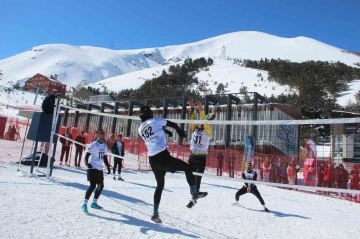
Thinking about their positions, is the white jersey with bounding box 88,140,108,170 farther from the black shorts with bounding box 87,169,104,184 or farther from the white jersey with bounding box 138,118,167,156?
the white jersey with bounding box 138,118,167,156

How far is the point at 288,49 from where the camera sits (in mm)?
134750

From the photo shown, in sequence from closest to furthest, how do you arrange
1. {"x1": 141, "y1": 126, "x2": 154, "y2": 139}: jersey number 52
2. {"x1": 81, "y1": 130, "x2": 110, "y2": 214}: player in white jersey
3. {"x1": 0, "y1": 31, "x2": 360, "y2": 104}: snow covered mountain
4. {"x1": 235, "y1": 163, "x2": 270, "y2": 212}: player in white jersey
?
{"x1": 141, "y1": 126, "x2": 154, "y2": 139}: jersey number 52, {"x1": 81, "y1": 130, "x2": 110, "y2": 214}: player in white jersey, {"x1": 235, "y1": 163, "x2": 270, "y2": 212}: player in white jersey, {"x1": 0, "y1": 31, "x2": 360, "y2": 104}: snow covered mountain

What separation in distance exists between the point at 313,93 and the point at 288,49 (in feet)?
291

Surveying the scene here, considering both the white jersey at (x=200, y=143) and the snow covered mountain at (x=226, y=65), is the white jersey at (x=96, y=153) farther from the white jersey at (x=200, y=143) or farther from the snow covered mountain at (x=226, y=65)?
the snow covered mountain at (x=226, y=65)

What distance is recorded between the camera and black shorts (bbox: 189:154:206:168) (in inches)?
269

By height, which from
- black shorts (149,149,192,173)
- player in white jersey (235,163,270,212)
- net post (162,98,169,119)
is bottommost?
player in white jersey (235,163,270,212)

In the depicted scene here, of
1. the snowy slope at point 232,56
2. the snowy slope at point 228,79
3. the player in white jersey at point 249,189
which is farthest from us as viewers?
the snowy slope at point 232,56

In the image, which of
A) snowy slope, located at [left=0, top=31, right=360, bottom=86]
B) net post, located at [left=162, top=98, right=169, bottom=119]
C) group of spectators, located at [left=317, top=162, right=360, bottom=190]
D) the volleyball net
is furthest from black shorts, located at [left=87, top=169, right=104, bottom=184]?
snowy slope, located at [left=0, top=31, right=360, bottom=86]

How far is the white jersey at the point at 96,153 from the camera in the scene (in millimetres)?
6645

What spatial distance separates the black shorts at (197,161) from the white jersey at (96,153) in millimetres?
1925

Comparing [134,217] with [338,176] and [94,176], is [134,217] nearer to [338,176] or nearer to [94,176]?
[94,176]

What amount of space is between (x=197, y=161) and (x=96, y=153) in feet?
7.09

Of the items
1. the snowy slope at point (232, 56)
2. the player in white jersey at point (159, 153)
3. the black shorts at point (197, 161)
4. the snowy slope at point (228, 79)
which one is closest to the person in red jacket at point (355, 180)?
the black shorts at point (197, 161)

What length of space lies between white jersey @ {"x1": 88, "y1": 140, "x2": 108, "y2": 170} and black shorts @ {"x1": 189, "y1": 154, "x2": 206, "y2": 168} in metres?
1.93
